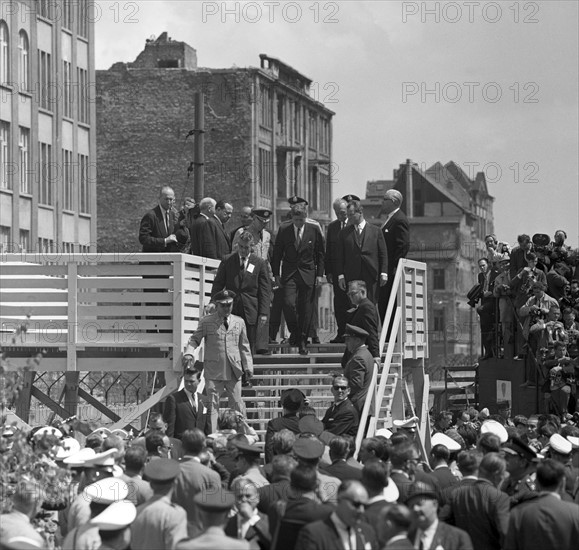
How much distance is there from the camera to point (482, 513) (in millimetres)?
11172

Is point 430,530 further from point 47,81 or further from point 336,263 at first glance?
point 47,81

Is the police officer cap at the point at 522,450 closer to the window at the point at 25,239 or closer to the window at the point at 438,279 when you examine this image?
the window at the point at 25,239

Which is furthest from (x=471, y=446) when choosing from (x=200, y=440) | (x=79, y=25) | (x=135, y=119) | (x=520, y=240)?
(x=135, y=119)

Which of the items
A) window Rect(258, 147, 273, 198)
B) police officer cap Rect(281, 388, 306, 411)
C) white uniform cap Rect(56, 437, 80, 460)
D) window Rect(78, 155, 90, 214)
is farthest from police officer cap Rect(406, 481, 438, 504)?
window Rect(258, 147, 273, 198)

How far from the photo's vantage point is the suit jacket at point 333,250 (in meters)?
20.2

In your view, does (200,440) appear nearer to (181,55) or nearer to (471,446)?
(471,446)

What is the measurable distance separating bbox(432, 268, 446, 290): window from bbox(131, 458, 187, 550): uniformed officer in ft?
322

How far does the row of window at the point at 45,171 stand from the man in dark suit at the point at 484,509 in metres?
43.8

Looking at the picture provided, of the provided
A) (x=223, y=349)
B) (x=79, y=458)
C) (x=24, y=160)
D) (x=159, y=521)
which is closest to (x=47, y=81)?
(x=24, y=160)

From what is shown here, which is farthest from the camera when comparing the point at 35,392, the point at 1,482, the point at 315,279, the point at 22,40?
the point at 22,40

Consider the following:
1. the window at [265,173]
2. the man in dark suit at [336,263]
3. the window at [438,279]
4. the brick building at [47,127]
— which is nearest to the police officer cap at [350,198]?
the man in dark suit at [336,263]

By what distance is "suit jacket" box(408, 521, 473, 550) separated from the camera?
974 cm

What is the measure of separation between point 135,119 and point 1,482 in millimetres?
70494

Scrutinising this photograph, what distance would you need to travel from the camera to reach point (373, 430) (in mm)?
A: 18203
